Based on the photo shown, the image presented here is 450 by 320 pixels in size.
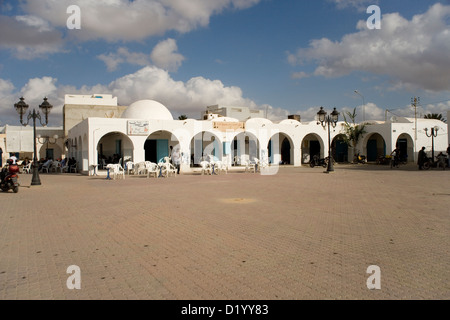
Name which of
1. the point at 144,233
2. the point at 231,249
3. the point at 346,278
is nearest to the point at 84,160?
the point at 144,233

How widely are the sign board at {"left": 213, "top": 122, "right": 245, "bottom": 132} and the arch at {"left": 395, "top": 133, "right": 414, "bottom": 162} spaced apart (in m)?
16.1

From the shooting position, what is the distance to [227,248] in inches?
205

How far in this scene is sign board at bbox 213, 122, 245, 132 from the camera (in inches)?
1016

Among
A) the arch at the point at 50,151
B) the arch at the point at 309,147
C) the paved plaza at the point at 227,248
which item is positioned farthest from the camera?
the arch at the point at 50,151

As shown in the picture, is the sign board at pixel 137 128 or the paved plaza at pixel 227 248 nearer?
the paved plaza at pixel 227 248

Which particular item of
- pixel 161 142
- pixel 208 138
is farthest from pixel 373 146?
pixel 161 142

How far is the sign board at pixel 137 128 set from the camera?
21641mm

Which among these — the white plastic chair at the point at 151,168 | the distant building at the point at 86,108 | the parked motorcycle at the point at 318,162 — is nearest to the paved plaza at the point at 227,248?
the white plastic chair at the point at 151,168

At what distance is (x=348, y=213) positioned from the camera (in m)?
7.88

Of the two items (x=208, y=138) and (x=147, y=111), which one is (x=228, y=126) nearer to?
(x=208, y=138)

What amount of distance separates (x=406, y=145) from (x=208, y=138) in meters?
19.7

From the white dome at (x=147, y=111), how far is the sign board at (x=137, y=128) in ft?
6.92

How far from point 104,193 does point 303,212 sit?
7.10 m

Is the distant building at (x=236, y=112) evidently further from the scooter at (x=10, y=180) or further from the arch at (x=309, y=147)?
the scooter at (x=10, y=180)
